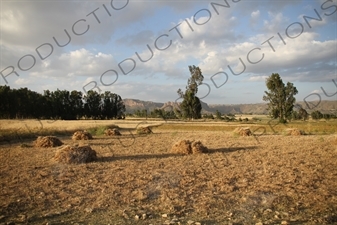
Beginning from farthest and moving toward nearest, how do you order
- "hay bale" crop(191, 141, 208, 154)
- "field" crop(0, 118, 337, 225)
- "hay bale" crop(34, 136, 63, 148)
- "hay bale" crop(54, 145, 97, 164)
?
"hay bale" crop(34, 136, 63, 148)
"hay bale" crop(191, 141, 208, 154)
"hay bale" crop(54, 145, 97, 164)
"field" crop(0, 118, 337, 225)

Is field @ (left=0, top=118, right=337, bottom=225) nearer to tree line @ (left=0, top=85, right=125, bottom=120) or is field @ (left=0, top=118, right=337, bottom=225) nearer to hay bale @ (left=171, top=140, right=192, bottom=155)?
hay bale @ (left=171, top=140, right=192, bottom=155)

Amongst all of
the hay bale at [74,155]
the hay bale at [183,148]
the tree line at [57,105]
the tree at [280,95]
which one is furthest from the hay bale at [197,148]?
the tree line at [57,105]

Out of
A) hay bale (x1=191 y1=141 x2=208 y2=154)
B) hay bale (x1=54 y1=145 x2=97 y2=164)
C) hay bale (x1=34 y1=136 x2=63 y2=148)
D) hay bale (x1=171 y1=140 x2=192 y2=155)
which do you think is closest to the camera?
hay bale (x1=54 y1=145 x2=97 y2=164)

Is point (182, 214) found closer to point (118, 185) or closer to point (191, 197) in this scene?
point (191, 197)

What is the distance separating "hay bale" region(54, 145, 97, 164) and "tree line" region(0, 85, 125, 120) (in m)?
58.4

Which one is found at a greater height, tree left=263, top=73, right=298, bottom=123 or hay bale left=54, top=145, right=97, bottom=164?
tree left=263, top=73, right=298, bottom=123

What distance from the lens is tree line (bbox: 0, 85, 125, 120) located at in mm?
65906

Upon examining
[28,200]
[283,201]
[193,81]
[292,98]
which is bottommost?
[283,201]

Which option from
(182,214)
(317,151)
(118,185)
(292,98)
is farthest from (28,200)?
(292,98)

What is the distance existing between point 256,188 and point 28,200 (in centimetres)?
571

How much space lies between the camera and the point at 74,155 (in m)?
11.2

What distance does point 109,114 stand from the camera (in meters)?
92.4

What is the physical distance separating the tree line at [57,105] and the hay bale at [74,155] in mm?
58433

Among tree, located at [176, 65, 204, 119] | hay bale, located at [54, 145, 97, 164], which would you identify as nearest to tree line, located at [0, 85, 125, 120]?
tree, located at [176, 65, 204, 119]
